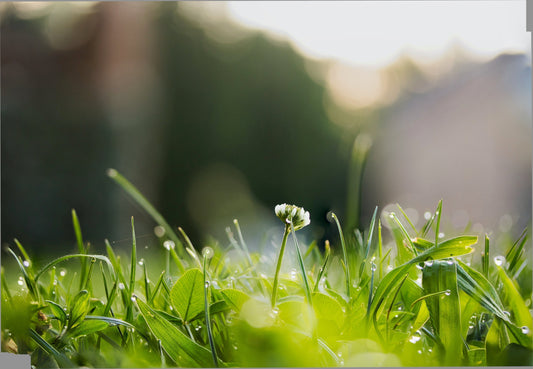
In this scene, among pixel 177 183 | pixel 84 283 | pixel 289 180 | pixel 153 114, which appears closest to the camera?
pixel 84 283

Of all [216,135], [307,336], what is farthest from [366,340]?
[216,135]

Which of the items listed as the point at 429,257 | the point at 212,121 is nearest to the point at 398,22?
the point at 429,257

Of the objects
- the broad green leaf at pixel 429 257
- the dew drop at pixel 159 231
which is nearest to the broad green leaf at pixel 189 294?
the broad green leaf at pixel 429 257

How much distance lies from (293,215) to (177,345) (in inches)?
5.5

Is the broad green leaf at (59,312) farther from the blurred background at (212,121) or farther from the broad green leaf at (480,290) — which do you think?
the blurred background at (212,121)

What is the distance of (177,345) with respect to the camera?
1.22 ft

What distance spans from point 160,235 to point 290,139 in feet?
8.86

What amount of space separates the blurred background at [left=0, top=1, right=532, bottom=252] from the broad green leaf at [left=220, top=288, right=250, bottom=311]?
3.78ft

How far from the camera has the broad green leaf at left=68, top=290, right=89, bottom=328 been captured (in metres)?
0.41

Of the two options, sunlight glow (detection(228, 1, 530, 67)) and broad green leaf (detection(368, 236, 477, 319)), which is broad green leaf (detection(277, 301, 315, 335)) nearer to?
broad green leaf (detection(368, 236, 477, 319))

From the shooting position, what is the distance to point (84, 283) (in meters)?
0.52

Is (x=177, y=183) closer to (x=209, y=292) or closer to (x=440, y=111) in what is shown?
(x=440, y=111)

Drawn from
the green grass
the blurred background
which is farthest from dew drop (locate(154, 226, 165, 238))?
the blurred background

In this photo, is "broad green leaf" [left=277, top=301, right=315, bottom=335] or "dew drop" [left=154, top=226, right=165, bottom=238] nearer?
"broad green leaf" [left=277, top=301, right=315, bottom=335]
